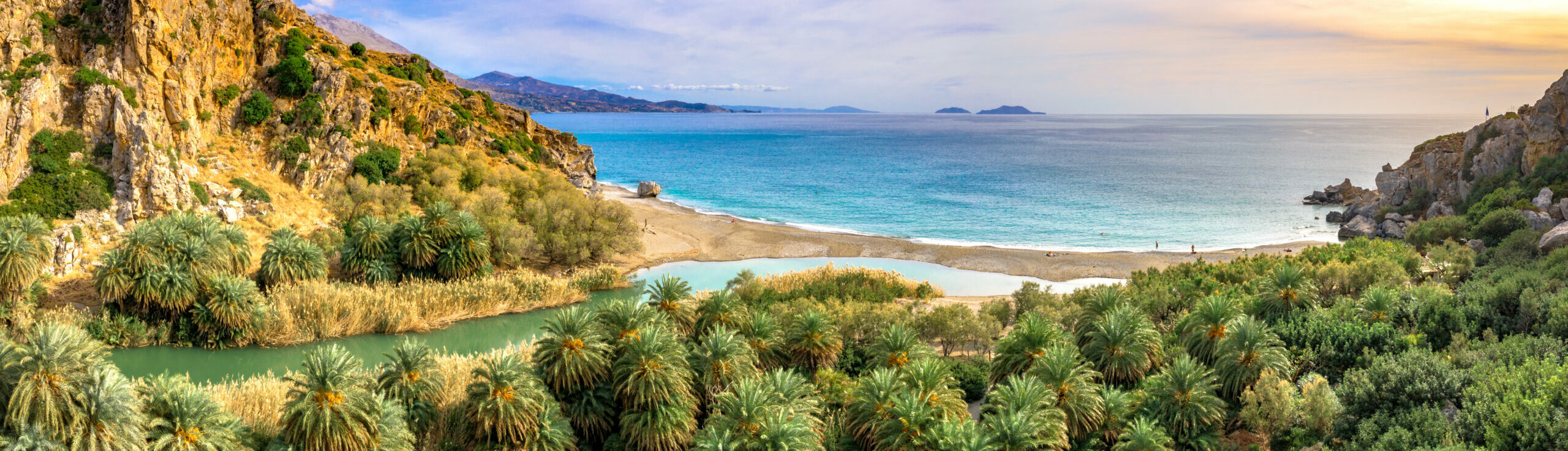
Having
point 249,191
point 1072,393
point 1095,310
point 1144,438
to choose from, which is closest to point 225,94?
point 249,191

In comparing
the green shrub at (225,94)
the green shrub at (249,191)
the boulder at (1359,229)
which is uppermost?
the green shrub at (225,94)

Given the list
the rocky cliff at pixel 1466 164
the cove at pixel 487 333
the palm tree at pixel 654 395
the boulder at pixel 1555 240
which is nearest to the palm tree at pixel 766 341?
the palm tree at pixel 654 395

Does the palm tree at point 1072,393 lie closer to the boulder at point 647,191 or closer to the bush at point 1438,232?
the bush at point 1438,232

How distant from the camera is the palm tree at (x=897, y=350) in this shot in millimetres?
22672

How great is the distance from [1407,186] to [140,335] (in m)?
86.3

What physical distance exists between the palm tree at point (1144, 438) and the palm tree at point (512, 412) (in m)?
14.4

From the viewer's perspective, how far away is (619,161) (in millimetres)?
145125

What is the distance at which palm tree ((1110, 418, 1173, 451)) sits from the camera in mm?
18453

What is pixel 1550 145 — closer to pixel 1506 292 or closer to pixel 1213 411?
pixel 1506 292

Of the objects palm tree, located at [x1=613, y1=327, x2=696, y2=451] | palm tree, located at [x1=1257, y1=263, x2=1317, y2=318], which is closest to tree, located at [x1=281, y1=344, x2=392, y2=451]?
palm tree, located at [x1=613, y1=327, x2=696, y2=451]

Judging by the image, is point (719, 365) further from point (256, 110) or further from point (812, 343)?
point (256, 110)

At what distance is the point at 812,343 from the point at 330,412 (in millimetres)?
13555

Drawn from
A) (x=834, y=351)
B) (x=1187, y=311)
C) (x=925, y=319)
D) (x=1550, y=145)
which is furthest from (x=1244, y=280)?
(x=1550, y=145)

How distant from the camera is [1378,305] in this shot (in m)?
26.1
